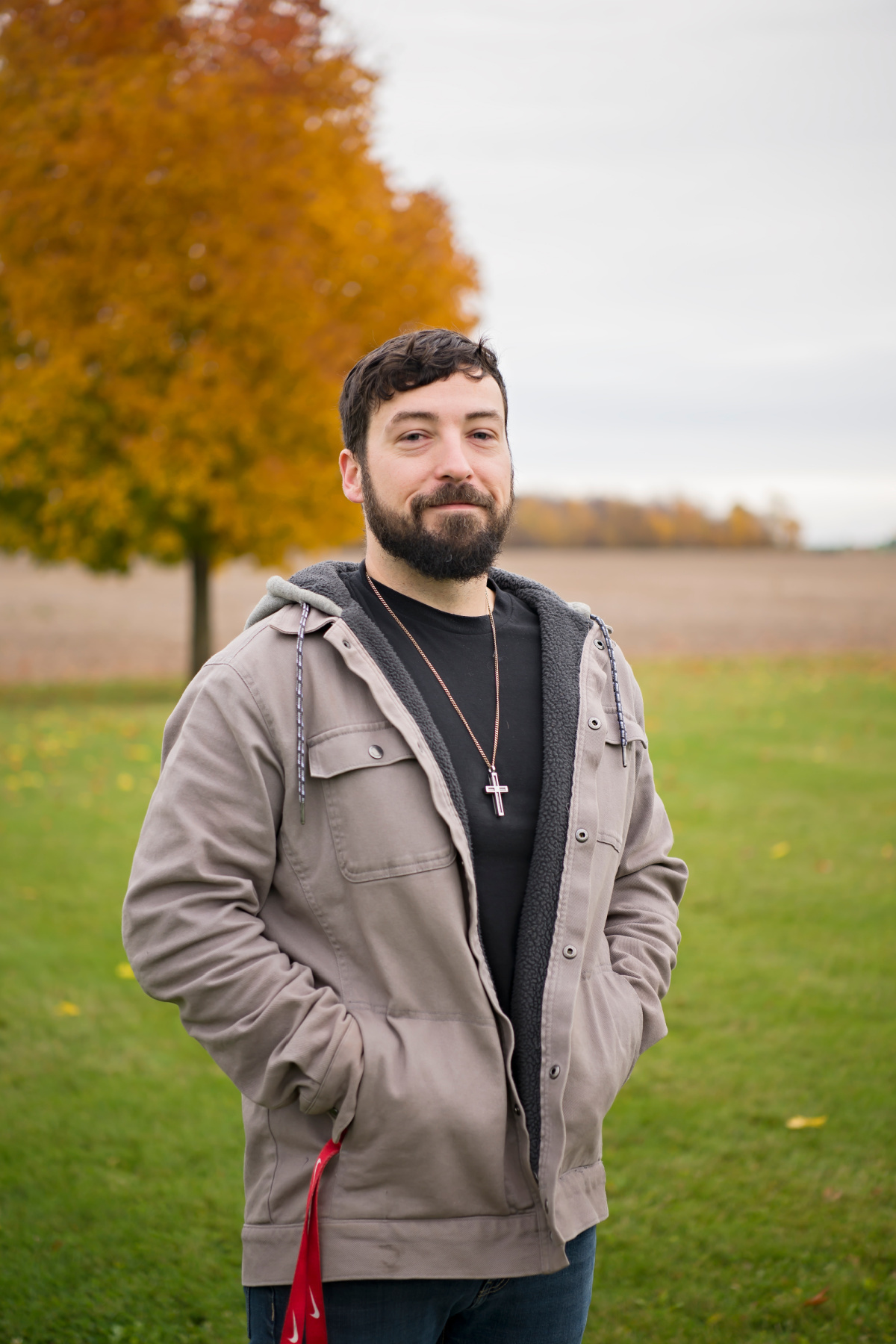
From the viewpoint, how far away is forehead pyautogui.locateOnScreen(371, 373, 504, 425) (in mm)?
2191

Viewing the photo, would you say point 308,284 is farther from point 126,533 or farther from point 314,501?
point 126,533

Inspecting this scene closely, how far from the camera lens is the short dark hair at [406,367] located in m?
2.20

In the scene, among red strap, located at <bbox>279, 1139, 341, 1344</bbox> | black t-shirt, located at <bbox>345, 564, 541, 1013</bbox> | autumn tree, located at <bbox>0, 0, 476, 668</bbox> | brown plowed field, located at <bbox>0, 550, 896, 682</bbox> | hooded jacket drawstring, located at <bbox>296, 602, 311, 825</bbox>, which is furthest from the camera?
brown plowed field, located at <bbox>0, 550, 896, 682</bbox>

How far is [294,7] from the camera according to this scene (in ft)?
43.6

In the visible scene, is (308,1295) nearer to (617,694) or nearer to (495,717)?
(495,717)

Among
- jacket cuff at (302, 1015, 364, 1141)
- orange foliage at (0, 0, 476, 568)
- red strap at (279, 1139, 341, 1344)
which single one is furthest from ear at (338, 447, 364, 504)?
orange foliage at (0, 0, 476, 568)

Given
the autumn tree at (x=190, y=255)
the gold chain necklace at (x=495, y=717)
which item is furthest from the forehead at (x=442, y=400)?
the autumn tree at (x=190, y=255)

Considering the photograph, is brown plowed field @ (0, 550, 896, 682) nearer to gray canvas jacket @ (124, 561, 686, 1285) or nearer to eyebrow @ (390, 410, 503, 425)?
eyebrow @ (390, 410, 503, 425)

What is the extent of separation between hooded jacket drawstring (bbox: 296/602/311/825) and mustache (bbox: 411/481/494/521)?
0.34m

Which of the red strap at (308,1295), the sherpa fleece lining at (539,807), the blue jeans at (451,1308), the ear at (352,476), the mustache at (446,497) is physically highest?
the ear at (352,476)

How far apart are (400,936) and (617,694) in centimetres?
76

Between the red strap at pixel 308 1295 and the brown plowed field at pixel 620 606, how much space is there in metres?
16.0

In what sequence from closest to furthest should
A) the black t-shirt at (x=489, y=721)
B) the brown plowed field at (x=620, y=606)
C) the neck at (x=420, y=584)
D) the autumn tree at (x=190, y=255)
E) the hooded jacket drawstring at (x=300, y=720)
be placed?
1. the hooded jacket drawstring at (x=300, y=720)
2. the black t-shirt at (x=489, y=721)
3. the neck at (x=420, y=584)
4. the autumn tree at (x=190, y=255)
5. the brown plowed field at (x=620, y=606)

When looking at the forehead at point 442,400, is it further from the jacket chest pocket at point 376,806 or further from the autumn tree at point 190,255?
the autumn tree at point 190,255
